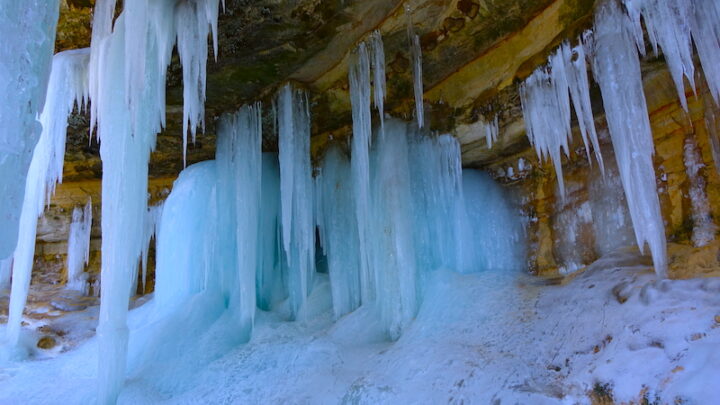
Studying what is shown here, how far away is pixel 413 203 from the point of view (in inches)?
275

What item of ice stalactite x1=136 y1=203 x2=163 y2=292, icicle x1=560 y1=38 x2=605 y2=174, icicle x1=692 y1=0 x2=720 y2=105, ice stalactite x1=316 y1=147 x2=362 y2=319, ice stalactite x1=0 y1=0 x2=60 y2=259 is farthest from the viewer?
ice stalactite x1=136 y1=203 x2=163 y2=292

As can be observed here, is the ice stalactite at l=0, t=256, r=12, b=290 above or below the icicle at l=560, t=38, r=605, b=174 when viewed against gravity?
below

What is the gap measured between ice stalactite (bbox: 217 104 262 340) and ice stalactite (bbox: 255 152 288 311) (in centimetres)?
60

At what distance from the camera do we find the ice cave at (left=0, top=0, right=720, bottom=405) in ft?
14.6

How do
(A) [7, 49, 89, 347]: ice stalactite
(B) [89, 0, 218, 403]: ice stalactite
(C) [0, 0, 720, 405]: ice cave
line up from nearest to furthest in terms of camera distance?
→ 1. (C) [0, 0, 720, 405]: ice cave
2. (B) [89, 0, 218, 403]: ice stalactite
3. (A) [7, 49, 89, 347]: ice stalactite

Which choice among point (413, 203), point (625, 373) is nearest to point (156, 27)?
point (413, 203)

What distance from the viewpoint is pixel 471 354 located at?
489cm

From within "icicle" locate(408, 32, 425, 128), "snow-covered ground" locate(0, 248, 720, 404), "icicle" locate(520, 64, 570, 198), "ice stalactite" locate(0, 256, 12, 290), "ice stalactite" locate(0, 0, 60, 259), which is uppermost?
"icicle" locate(408, 32, 425, 128)

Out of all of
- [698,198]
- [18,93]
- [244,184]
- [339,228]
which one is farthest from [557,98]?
[18,93]

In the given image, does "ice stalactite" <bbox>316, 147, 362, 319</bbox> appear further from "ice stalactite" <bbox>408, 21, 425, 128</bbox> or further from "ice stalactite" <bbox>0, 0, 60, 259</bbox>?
"ice stalactite" <bbox>0, 0, 60, 259</bbox>

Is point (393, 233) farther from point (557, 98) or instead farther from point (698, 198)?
point (698, 198)

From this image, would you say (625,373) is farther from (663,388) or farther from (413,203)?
(413,203)

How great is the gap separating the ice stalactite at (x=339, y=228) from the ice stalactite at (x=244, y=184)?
3.45 ft

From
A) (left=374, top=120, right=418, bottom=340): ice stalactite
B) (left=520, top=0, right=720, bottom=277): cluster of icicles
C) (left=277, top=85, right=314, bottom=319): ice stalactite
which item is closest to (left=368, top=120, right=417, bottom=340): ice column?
(left=374, top=120, right=418, bottom=340): ice stalactite
